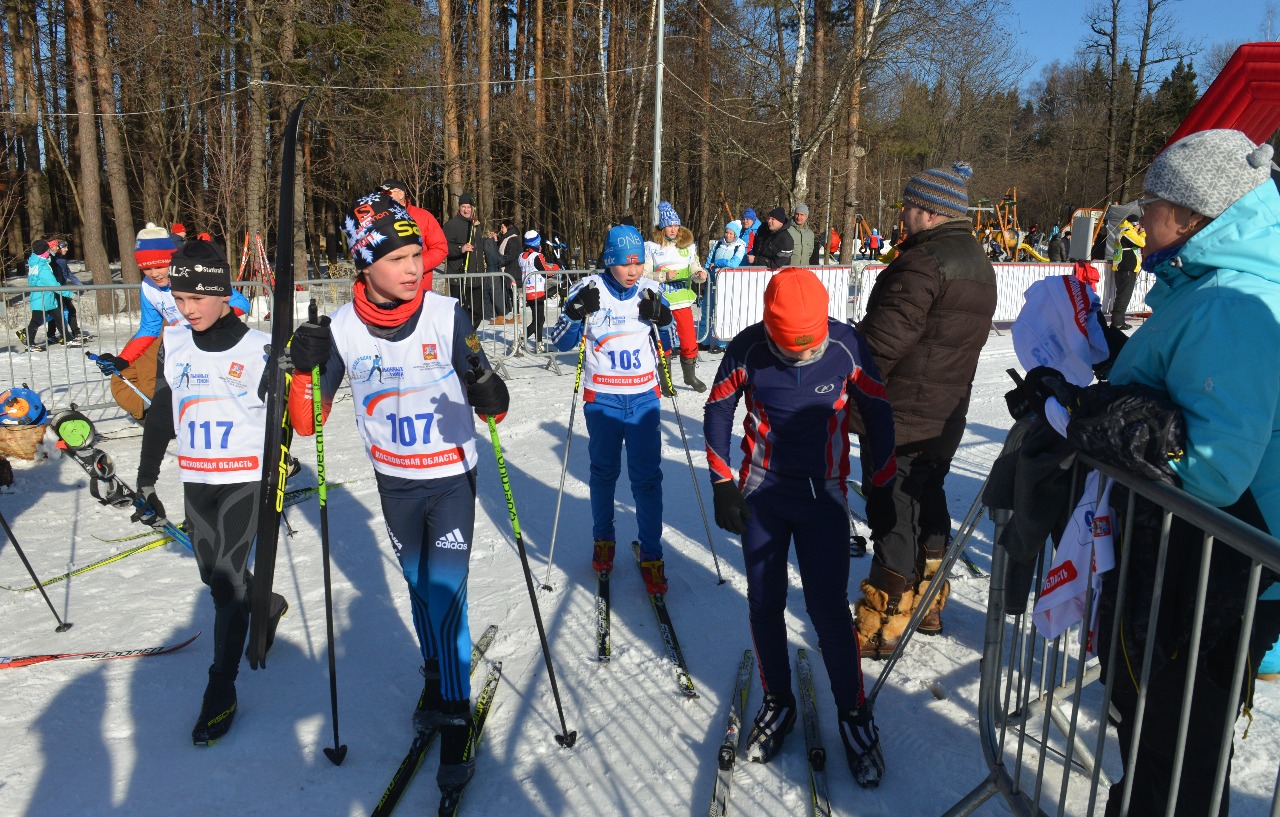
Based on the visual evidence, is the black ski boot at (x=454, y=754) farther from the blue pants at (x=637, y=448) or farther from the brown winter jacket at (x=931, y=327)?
the brown winter jacket at (x=931, y=327)

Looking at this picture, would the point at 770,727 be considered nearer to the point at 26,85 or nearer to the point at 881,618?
the point at 881,618

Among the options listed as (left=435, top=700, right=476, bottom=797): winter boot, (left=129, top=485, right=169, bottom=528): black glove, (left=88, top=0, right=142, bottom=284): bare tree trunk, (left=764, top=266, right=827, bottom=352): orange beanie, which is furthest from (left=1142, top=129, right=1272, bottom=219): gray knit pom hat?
(left=88, top=0, right=142, bottom=284): bare tree trunk

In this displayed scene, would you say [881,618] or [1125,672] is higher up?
[1125,672]

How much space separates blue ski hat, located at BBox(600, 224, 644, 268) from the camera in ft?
15.7

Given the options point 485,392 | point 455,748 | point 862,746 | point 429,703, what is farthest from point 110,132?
point 862,746

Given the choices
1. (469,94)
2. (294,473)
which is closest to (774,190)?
(469,94)

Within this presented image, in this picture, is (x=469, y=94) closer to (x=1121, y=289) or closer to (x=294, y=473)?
(x=1121, y=289)

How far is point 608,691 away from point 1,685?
9.28ft

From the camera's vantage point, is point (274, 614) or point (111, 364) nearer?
point (274, 614)

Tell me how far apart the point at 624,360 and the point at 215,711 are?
2.68m

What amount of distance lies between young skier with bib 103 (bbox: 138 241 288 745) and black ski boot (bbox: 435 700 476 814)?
1.08 meters

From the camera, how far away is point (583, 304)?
15.7 ft

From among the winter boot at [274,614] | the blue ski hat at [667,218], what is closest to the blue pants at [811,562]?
the winter boot at [274,614]

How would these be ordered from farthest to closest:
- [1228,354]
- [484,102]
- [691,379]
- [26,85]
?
[484,102], [26,85], [691,379], [1228,354]
